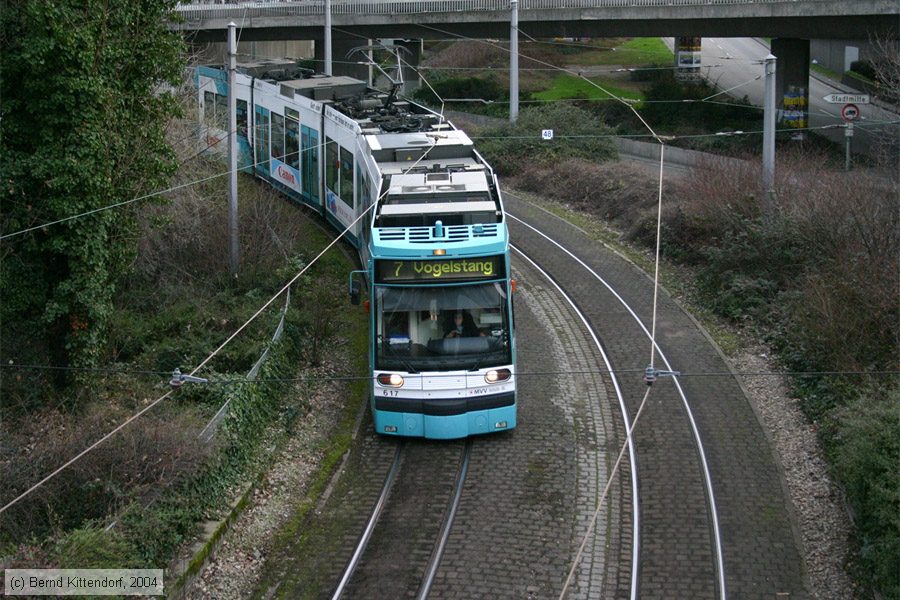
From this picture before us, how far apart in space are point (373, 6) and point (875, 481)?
4157 centimetres

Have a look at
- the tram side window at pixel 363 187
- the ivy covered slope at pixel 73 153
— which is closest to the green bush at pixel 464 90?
the tram side window at pixel 363 187

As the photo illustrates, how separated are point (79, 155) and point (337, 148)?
812cm

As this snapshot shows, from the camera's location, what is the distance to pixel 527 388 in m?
18.4

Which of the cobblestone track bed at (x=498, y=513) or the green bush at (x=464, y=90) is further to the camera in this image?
the green bush at (x=464, y=90)

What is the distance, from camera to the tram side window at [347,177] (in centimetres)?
2239

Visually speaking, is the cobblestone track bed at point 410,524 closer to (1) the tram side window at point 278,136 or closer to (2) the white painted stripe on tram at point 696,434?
(2) the white painted stripe on tram at point 696,434

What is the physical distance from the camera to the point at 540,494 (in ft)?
49.2

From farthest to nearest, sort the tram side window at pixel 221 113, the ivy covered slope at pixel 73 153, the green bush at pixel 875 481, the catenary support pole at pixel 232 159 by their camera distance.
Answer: the tram side window at pixel 221 113
the catenary support pole at pixel 232 159
the ivy covered slope at pixel 73 153
the green bush at pixel 875 481

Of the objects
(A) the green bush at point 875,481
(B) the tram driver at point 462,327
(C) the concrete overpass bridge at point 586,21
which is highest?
(C) the concrete overpass bridge at point 586,21

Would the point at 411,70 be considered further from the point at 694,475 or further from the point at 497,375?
the point at 694,475

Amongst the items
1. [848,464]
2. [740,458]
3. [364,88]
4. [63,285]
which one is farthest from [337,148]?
[848,464]

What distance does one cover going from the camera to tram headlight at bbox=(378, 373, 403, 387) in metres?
15.5

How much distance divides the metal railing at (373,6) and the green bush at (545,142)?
11.5 meters

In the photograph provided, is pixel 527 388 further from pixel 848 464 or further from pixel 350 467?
pixel 848 464
